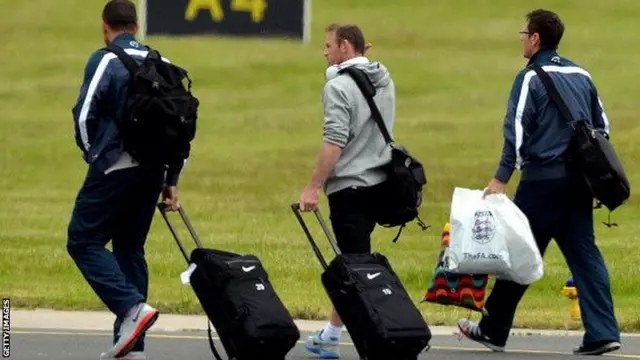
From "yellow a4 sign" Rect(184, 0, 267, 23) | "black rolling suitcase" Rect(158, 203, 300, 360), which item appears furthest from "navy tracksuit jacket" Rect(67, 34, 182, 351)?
"yellow a4 sign" Rect(184, 0, 267, 23)

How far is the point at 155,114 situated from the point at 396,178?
1514 millimetres

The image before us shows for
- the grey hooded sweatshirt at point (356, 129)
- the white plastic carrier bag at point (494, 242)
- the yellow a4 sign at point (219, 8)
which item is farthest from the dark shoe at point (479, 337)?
the yellow a4 sign at point (219, 8)

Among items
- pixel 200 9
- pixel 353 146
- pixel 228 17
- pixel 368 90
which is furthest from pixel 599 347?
pixel 228 17

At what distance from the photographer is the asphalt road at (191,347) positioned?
10.4 metres

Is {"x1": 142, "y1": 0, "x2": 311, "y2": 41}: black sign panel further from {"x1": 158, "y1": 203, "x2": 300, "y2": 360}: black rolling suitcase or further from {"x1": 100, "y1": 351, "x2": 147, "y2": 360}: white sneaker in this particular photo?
{"x1": 158, "y1": 203, "x2": 300, "y2": 360}: black rolling suitcase

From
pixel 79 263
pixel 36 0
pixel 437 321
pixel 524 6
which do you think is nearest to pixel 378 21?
pixel 524 6

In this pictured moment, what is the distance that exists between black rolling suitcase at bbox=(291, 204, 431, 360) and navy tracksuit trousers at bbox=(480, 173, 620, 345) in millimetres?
1368

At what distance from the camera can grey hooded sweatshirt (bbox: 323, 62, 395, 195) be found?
Answer: 9.97 meters

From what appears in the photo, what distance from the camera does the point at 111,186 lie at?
945 centimetres

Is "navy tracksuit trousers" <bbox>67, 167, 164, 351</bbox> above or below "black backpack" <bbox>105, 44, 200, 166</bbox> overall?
below

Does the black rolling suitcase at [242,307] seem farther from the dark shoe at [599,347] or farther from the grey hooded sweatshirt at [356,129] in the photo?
the dark shoe at [599,347]

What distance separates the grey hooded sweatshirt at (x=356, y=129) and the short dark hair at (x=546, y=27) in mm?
930

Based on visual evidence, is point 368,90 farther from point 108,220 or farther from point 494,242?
point 108,220

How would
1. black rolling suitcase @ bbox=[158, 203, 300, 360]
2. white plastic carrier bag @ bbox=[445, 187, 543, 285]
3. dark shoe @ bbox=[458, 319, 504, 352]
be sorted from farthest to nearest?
1. dark shoe @ bbox=[458, 319, 504, 352]
2. white plastic carrier bag @ bbox=[445, 187, 543, 285]
3. black rolling suitcase @ bbox=[158, 203, 300, 360]
